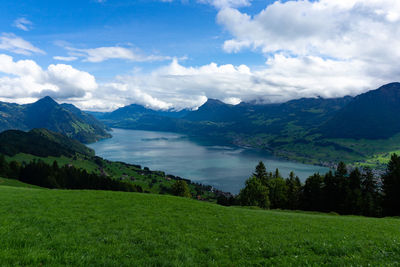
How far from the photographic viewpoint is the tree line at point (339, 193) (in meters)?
55.8

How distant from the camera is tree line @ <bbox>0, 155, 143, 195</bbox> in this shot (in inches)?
3804

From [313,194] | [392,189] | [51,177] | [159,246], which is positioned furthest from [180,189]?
[159,246]

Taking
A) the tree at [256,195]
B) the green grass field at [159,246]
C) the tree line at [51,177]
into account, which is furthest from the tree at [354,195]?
the tree line at [51,177]

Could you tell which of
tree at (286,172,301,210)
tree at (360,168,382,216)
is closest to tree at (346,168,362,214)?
tree at (360,168,382,216)

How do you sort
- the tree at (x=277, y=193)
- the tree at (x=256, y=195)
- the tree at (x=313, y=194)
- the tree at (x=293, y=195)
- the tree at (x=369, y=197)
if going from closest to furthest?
the tree at (x=369, y=197), the tree at (x=256, y=195), the tree at (x=313, y=194), the tree at (x=293, y=195), the tree at (x=277, y=193)

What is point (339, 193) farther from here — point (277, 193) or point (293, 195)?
point (277, 193)

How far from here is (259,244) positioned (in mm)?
11656

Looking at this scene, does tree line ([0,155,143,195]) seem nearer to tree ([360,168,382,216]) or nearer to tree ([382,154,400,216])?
tree ([360,168,382,216])

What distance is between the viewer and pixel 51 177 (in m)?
97.6

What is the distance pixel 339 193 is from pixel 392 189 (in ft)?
39.2

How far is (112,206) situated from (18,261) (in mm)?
15601

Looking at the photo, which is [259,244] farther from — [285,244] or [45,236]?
[45,236]

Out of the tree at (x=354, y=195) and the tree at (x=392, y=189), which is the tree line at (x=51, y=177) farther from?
the tree at (x=392, y=189)

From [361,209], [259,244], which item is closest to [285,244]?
[259,244]
